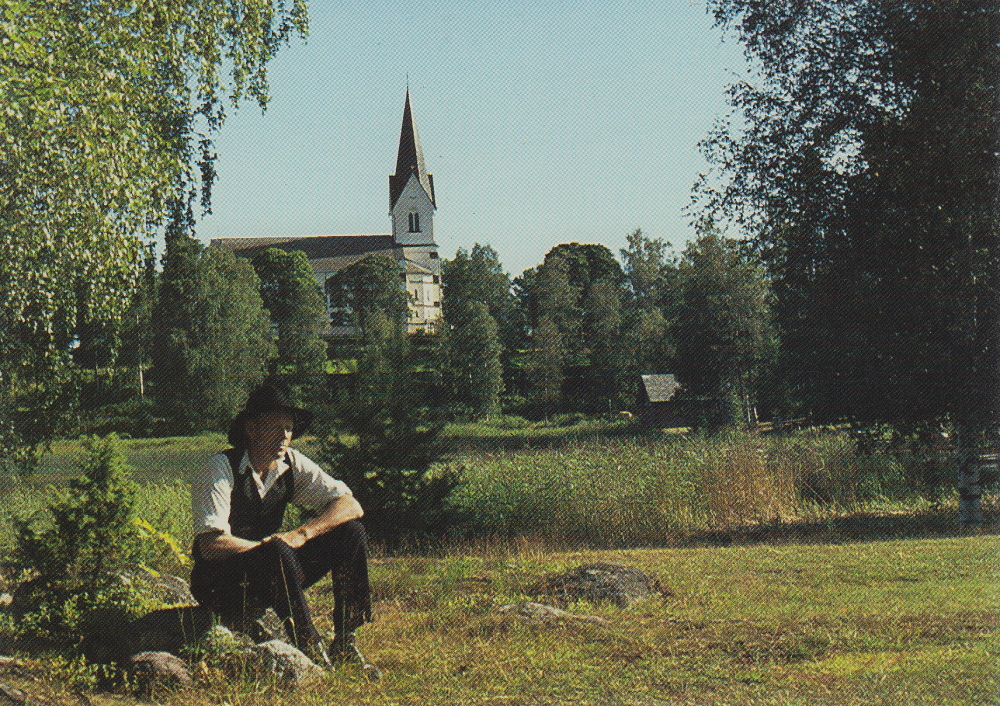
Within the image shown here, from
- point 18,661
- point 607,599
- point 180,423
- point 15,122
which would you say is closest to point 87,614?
point 18,661

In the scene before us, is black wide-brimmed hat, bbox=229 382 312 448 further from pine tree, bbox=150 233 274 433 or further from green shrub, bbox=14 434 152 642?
pine tree, bbox=150 233 274 433

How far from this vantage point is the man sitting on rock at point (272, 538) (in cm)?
499

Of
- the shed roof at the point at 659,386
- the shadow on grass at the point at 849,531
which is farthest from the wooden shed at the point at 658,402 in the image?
the shadow on grass at the point at 849,531

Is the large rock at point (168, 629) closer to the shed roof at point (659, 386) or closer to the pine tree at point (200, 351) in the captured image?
the pine tree at point (200, 351)

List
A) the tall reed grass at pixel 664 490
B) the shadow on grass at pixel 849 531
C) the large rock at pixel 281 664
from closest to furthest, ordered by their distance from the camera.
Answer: the large rock at pixel 281 664
the shadow on grass at pixel 849 531
the tall reed grass at pixel 664 490

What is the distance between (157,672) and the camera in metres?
4.67

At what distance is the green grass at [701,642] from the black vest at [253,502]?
0.86m

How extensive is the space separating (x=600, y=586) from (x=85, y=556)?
3317 mm

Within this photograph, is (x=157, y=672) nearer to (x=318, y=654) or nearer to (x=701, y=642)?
(x=318, y=654)

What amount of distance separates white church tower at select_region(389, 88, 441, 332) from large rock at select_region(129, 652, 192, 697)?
95083 millimetres

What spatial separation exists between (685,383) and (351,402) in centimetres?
3289

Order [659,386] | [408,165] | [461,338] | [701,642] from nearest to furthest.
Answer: [701,642], [659,386], [461,338], [408,165]

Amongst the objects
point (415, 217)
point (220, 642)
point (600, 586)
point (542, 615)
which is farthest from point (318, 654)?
point (415, 217)

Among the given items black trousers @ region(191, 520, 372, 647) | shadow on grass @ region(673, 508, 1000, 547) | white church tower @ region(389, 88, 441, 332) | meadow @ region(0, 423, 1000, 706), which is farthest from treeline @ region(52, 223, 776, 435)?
white church tower @ region(389, 88, 441, 332)
